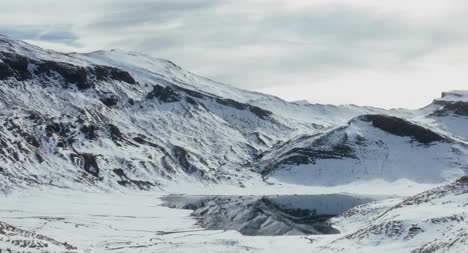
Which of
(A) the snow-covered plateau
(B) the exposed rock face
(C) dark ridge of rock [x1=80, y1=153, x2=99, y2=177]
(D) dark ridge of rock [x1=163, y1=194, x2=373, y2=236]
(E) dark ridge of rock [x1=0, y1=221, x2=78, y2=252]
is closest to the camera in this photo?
(E) dark ridge of rock [x1=0, y1=221, x2=78, y2=252]

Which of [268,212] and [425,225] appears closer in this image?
[425,225]

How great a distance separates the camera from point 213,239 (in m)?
77.6

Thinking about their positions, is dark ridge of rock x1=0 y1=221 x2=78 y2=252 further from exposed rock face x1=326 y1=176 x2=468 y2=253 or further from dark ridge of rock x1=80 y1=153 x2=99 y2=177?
dark ridge of rock x1=80 y1=153 x2=99 y2=177

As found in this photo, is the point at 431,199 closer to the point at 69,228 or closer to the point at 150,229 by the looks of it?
the point at 150,229

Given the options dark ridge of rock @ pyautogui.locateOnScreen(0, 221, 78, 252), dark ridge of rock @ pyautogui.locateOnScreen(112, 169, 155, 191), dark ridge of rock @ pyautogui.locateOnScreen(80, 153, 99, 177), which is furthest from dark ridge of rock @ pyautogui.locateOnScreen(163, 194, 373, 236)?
dark ridge of rock @ pyautogui.locateOnScreen(0, 221, 78, 252)

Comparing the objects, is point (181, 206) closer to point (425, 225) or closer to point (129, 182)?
point (129, 182)

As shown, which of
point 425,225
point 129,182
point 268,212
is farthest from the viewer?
point 129,182

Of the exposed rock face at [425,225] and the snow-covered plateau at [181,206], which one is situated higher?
the exposed rock face at [425,225]

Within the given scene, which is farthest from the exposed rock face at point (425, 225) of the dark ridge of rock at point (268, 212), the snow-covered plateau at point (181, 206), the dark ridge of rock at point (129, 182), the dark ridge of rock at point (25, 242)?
the dark ridge of rock at point (129, 182)

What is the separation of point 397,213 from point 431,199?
596cm

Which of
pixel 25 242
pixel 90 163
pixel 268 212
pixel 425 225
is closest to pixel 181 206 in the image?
pixel 268 212

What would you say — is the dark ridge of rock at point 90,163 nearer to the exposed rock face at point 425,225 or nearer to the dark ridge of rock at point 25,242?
the exposed rock face at point 425,225

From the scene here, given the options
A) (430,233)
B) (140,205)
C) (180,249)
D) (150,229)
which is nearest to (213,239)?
(180,249)

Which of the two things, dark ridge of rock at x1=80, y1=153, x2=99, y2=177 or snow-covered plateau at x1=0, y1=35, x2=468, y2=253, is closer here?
snow-covered plateau at x1=0, y1=35, x2=468, y2=253
